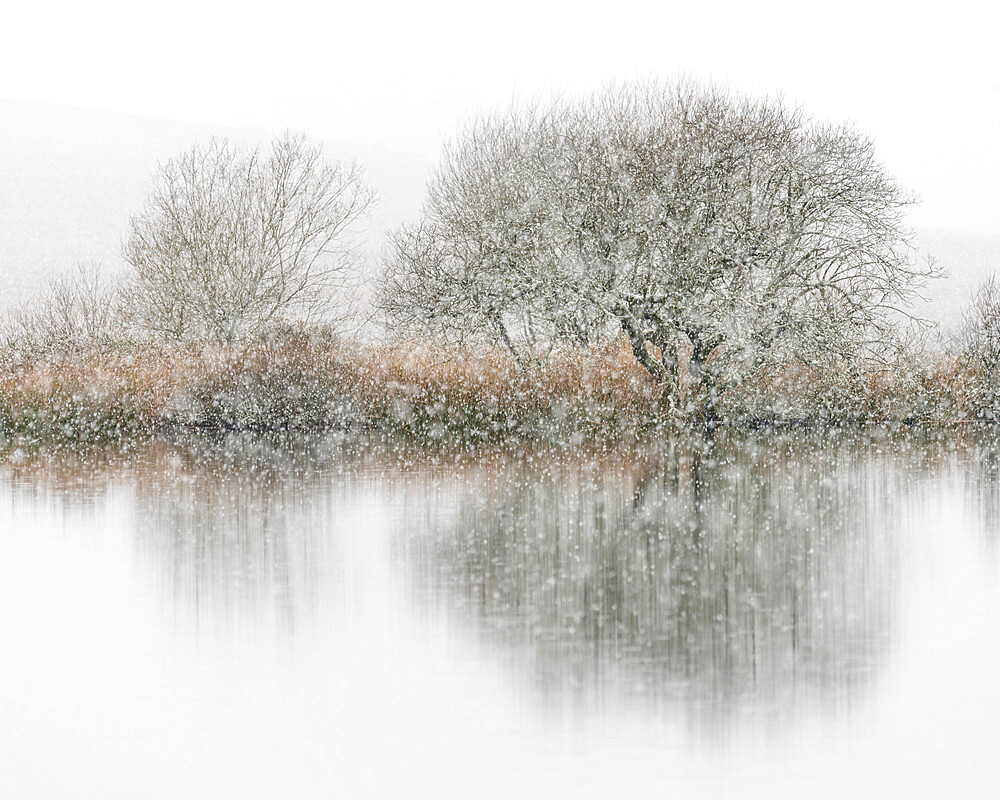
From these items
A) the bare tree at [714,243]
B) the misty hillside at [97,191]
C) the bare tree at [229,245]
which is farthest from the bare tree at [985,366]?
the misty hillside at [97,191]

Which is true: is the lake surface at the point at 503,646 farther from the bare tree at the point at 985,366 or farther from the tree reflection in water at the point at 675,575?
the bare tree at the point at 985,366

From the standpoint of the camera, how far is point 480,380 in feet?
99.2

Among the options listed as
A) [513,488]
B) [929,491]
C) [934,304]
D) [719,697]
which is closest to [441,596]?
[719,697]

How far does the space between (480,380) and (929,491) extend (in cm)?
1460

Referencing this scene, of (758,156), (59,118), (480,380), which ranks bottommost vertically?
(480,380)

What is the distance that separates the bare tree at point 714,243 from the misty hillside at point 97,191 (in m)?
69.8

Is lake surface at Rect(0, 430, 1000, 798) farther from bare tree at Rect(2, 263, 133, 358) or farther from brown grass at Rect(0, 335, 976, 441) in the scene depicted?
bare tree at Rect(2, 263, 133, 358)


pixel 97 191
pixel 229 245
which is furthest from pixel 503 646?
pixel 97 191

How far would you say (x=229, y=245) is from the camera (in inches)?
1547

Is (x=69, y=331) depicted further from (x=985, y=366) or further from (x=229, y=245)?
(x=985, y=366)

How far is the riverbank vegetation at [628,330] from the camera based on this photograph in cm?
2869

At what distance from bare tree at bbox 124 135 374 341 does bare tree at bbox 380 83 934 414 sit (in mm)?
10502

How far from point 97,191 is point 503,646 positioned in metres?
133

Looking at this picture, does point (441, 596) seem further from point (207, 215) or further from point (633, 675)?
point (207, 215)
